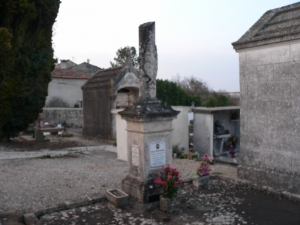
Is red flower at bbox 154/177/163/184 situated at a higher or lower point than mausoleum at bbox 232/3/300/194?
lower

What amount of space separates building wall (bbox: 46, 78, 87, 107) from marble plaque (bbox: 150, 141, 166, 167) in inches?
1089

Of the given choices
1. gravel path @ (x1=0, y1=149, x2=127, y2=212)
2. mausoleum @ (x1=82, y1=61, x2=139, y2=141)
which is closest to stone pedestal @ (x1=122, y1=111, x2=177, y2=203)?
gravel path @ (x1=0, y1=149, x2=127, y2=212)

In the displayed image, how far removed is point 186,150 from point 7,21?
9.13 meters

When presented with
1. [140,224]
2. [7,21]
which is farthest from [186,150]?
[7,21]

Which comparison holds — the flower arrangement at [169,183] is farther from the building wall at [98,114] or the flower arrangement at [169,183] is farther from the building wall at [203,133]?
the building wall at [98,114]

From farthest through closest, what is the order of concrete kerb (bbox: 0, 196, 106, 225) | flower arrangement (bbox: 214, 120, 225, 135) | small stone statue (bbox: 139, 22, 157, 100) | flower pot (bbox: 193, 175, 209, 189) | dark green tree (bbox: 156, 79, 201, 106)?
dark green tree (bbox: 156, 79, 201, 106) < flower arrangement (bbox: 214, 120, 225, 135) < flower pot (bbox: 193, 175, 209, 189) < small stone statue (bbox: 139, 22, 157, 100) < concrete kerb (bbox: 0, 196, 106, 225)

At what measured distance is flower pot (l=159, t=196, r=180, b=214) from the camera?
609 centimetres

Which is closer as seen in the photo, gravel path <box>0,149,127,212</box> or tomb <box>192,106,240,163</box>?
gravel path <box>0,149,127,212</box>

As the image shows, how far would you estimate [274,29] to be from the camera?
298 inches

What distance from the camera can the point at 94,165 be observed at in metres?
10.7

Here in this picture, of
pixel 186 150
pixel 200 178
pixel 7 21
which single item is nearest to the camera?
pixel 200 178

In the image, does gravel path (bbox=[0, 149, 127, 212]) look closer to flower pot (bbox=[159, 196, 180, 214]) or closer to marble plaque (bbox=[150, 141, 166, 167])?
marble plaque (bbox=[150, 141, 166, 167])

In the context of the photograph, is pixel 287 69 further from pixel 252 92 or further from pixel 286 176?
pixel 286 176

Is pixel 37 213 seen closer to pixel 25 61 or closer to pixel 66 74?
pixel 25 61
